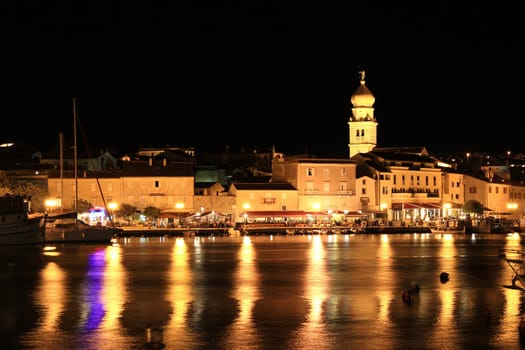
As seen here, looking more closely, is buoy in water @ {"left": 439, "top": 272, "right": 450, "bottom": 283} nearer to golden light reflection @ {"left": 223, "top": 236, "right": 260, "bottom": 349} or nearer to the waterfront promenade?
golden light reflection @ {"left": 223, "top": 236, "right": 260, "bottom": 349}

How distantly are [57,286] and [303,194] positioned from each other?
49.5 m

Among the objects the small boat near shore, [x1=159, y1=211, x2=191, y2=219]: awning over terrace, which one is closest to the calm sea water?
the small boat near shore

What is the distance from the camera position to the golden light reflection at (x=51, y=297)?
2806 centimetres

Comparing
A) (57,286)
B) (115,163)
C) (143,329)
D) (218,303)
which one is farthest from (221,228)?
(143,329)

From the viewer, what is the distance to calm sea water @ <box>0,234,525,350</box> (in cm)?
2580

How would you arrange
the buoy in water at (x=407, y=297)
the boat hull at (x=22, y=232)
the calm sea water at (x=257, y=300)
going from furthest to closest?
the boat hull at (x=22, y=232)
the buoy in water at (x=407, y=297)
the calm sea water at (x=257, y=300)

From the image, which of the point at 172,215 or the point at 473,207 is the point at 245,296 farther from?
the point at 473,207

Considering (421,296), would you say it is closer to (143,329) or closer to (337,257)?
(143,329)

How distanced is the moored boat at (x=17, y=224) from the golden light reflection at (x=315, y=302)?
18250mm

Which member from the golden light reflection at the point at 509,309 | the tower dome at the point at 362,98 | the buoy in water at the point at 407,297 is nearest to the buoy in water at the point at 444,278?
the golden light reflection at the point at 509,309

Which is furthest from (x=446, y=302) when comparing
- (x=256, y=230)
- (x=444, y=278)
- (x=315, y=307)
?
(x=256, y=230)

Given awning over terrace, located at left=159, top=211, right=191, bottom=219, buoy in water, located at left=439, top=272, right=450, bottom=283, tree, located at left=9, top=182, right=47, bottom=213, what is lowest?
buoy in water, located at left=439, top=272, right=450, bottom=283

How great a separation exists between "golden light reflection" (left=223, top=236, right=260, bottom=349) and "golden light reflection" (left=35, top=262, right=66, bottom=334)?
485 cm

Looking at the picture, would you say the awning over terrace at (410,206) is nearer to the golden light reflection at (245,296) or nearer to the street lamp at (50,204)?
the street lamp at (50,204)
